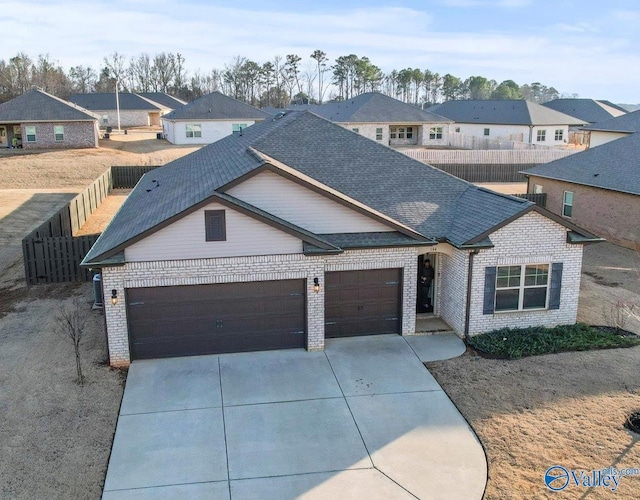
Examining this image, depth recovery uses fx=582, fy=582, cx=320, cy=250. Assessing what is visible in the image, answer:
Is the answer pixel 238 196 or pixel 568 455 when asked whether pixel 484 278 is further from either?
pixel 238 196

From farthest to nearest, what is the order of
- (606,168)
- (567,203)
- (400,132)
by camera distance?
(400,132), (567,203), (606,168)

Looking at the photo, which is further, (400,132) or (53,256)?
(400,132)

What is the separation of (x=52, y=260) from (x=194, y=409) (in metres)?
11.6

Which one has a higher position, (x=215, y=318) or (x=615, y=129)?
(x=615, y=129)

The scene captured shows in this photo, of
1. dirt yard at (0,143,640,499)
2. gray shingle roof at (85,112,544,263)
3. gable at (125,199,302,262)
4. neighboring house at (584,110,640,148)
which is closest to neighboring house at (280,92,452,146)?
neighboring house at (584,110,640,148)

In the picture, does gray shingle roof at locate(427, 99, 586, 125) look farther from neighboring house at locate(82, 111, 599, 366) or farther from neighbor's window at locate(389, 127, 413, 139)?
neighboring house at locate(82, 111, 599, 366)

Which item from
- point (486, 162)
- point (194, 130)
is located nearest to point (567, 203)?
point (486, 162)

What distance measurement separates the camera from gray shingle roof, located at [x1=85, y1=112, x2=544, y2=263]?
14773mm

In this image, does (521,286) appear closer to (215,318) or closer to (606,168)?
(215,318)

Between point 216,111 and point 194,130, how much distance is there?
2.92 meters

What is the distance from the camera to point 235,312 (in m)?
14.3

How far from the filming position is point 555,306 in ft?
51.6

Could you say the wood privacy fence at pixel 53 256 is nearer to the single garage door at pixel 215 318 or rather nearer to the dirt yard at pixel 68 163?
the single garage door at pixel 215 318

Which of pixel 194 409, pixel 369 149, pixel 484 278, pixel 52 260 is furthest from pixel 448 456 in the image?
pixel 52 260
